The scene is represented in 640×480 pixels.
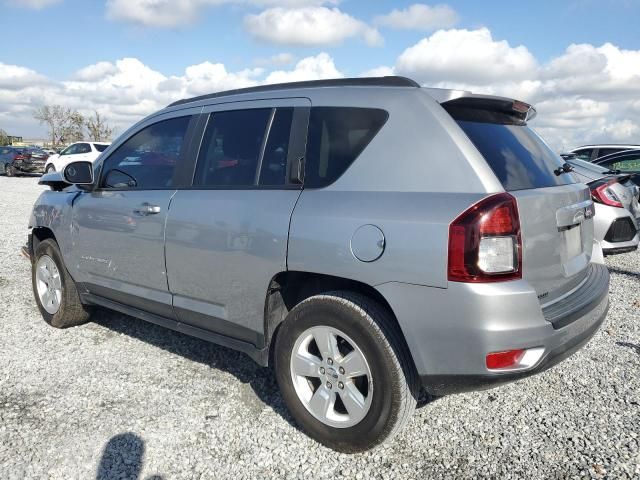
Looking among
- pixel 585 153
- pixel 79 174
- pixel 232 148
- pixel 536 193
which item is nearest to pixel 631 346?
pixel 536 193

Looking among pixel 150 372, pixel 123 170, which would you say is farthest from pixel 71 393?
pixel 123 170

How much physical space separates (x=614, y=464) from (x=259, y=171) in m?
2.44

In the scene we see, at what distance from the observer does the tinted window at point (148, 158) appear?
3574mm

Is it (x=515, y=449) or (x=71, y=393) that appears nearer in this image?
(x=515, y=449)

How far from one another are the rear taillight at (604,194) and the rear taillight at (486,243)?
468cm

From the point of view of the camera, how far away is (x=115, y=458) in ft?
8.76

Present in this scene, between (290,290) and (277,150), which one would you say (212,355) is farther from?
(277,150)

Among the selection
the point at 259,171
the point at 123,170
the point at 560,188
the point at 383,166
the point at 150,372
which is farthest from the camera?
the point at 123,170

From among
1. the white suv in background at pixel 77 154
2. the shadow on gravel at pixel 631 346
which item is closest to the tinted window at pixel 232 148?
the shadow on gravel at pixel 631 346

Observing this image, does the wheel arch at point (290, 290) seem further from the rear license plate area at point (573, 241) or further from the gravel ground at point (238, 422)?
the rear license plate area at point (573, 241)

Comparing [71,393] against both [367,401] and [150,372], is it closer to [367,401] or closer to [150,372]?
[150,372]

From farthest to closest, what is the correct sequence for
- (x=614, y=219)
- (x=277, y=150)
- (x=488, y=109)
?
(x=614, y=219) < (x=277, y=150) < (x=488, y=109)

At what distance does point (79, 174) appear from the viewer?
3.93 m

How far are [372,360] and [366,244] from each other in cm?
56
